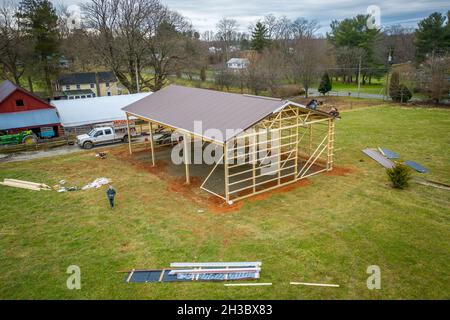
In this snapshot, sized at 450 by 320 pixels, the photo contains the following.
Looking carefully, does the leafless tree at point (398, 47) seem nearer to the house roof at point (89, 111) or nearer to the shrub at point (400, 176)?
the shrub at point (400, 176)

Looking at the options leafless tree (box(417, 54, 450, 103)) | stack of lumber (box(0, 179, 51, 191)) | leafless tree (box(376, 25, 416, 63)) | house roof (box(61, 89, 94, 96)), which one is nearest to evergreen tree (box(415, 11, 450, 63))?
leafless tree (box(376, 25, 416, 63))

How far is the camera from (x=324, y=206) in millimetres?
13938

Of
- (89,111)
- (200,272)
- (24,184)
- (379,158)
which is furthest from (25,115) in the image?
(379,158)

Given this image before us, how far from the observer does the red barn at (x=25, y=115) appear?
25.6 metres

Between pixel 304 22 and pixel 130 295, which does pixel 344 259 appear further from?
pixel 304 22

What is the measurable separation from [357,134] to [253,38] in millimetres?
41784

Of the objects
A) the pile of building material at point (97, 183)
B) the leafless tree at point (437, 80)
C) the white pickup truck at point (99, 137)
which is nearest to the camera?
the pile of building material at point (97, 183)

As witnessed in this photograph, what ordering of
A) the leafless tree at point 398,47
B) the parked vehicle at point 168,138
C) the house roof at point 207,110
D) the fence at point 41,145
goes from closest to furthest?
the house roof at point 207,110, the fence at point 41,145, the parked vehicle at point 168,138, the leafless tree at point 398,47

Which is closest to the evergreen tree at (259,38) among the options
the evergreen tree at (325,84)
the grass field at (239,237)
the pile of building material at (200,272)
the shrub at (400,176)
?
the evergreen tree at (325,84)

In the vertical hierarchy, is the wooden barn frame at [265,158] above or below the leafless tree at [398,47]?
below

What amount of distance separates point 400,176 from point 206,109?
1007 cm

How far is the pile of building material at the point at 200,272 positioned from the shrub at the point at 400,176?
9.29 meters

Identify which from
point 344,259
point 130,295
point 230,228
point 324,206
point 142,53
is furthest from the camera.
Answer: point 142,53

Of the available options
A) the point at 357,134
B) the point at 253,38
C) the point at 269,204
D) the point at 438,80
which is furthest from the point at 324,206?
the point at 253,38
